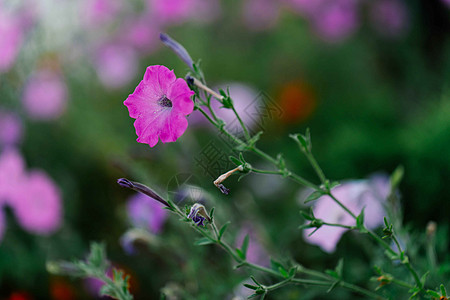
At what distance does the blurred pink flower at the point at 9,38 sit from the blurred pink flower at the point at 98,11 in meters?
0.39

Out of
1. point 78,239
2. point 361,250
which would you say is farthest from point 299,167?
point 78,239

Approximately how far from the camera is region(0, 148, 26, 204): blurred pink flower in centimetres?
92

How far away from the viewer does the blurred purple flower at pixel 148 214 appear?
78 cm

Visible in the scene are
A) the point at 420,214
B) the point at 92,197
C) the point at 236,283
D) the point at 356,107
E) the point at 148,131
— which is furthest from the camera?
the point at 356,107

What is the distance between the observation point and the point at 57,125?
1.39 meters

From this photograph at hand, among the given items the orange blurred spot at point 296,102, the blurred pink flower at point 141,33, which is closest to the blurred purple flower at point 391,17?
the orange blurred spot at point 296,102

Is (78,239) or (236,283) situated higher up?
(236,283)

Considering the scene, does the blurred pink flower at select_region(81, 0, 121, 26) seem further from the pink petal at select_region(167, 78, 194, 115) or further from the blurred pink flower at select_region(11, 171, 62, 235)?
the pink petal at select_region(167, 78, 194, 115)

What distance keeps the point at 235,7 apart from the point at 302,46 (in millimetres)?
370

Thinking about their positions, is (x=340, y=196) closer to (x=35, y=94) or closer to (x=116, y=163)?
(x=116, y=163)

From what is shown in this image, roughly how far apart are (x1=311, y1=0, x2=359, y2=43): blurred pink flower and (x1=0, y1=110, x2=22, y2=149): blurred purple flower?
0.97 meters

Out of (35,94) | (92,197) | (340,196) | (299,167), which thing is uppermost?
(340,196)

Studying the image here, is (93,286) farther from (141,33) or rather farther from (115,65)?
(141,33)

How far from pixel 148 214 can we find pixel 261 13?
1.13 m
